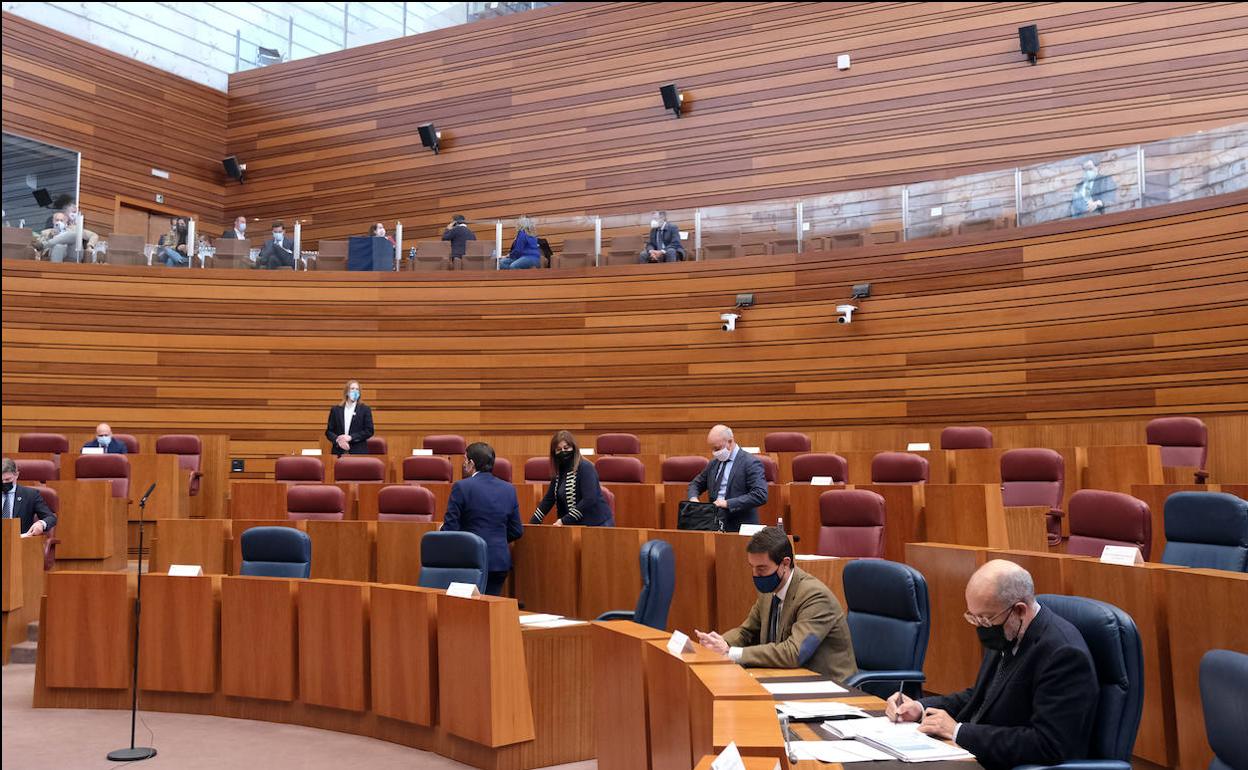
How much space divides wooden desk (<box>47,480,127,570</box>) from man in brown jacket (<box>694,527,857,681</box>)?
4.76 meters

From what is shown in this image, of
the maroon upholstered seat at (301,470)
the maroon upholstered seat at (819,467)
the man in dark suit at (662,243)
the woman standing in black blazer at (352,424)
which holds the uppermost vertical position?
the man in dark suit at (662,243)

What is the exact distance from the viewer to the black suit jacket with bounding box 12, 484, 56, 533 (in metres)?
6.21

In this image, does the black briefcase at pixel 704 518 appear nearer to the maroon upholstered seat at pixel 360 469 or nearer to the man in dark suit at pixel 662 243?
the maroon upholstered seat at pixel 360 469

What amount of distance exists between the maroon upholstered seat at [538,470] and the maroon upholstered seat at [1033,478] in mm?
3020

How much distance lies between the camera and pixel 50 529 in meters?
6.34

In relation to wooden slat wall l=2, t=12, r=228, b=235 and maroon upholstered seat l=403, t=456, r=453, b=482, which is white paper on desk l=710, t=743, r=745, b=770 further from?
wooden slat wall l=2, t=12, r=228, b=235

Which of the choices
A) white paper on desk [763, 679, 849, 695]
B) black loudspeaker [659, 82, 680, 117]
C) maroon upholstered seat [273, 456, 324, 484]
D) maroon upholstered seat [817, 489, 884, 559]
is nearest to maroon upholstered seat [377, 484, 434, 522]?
maroon upholstered seat [273, 456, 324, 484]

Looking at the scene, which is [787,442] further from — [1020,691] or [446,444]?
[1020,691]

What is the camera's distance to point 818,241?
361 inches

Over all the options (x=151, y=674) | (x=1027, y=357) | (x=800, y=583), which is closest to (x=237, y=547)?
(x=151, y=674)

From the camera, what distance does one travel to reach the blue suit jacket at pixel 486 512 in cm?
493

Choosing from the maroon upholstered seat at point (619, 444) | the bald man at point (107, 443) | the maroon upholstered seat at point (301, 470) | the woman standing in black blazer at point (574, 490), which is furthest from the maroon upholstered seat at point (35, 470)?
the woman standing in black blazer at point (574, 490)

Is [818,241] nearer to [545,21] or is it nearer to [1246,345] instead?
[1246,345]

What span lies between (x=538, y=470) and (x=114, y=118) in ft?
25.7
